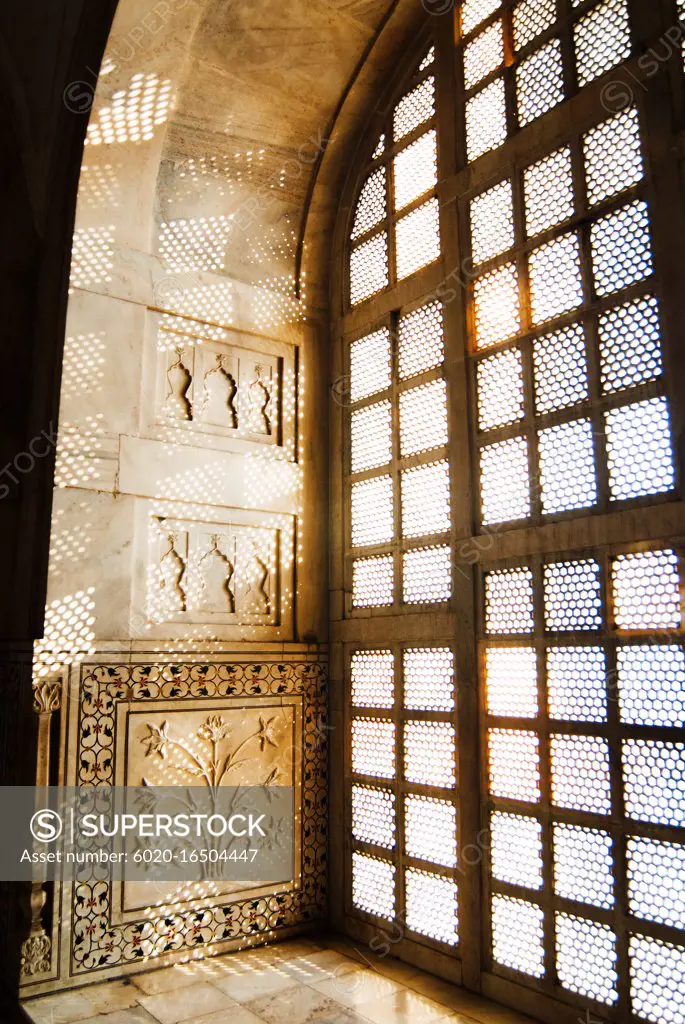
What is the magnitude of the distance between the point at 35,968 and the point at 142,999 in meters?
0.54

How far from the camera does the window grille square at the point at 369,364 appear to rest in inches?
193

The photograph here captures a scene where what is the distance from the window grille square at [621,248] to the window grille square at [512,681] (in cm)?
164

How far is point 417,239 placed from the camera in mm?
4707

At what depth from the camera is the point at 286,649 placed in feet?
16.1

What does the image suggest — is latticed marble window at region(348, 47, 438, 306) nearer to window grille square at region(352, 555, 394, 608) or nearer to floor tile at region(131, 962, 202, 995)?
window grille square at region(352, 555, 394, 608)

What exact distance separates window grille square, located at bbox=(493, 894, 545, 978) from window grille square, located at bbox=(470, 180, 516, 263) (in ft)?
10.0

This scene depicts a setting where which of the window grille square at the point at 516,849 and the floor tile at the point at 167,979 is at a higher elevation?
the window grille square at the point at 516,849

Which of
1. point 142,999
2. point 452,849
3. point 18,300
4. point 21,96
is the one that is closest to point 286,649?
point 452,849

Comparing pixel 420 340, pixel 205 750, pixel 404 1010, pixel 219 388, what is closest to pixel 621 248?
pixel 420 340

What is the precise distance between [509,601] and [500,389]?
103cm

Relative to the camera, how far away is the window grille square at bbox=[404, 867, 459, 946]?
12.9 ft

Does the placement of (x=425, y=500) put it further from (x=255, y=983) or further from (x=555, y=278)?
(x=255, y=983)

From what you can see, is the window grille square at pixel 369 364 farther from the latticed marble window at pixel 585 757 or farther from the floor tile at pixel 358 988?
the floor tile at pixel 358 988

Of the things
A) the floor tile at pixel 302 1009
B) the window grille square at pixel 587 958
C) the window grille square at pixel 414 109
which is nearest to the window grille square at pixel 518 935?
the window grille square at pixel 587 958
